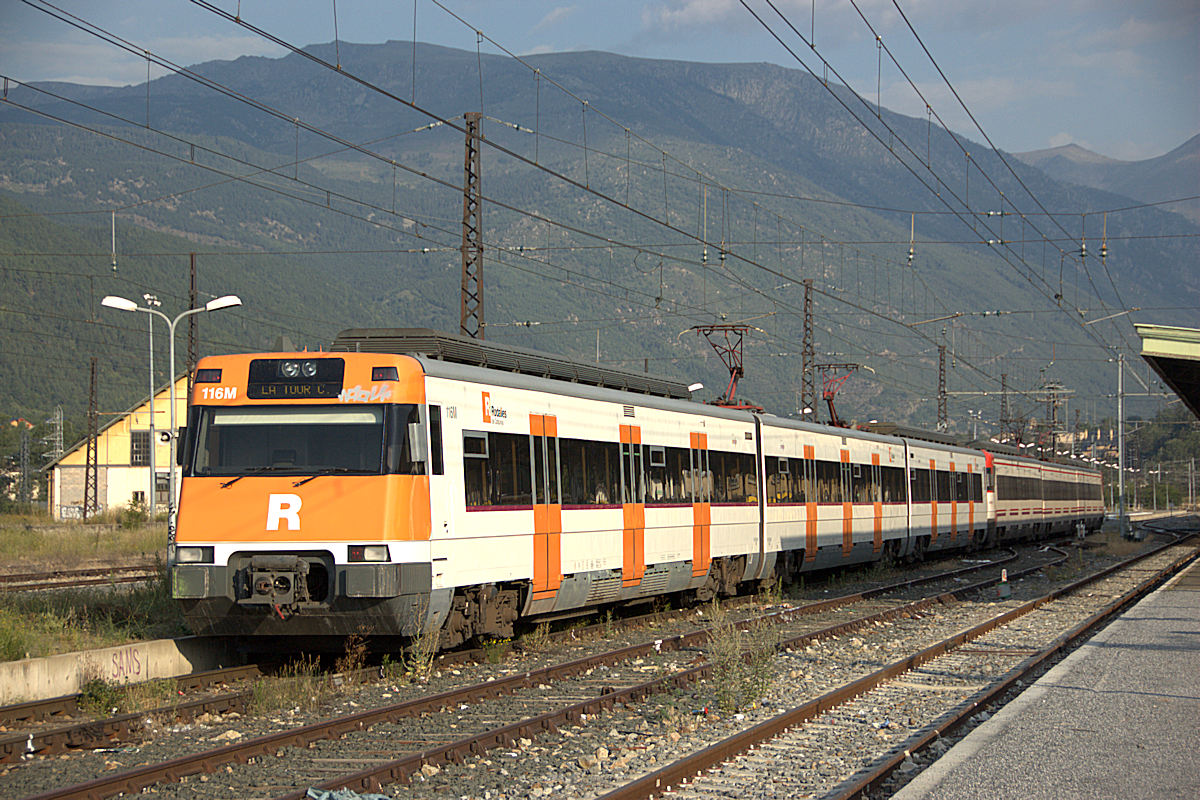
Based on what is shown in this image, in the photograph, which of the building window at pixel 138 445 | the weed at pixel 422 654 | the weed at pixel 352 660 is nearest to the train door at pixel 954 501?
the weed at pixel 352 660

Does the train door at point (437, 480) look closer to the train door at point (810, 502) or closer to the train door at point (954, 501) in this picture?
the train door at point (810, 502)

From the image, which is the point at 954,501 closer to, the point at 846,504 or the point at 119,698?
the point at 846,504

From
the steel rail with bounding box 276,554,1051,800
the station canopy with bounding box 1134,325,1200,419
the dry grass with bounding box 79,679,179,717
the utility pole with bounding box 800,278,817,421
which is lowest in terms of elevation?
the steel rail with bounding box 276,554,1051,800

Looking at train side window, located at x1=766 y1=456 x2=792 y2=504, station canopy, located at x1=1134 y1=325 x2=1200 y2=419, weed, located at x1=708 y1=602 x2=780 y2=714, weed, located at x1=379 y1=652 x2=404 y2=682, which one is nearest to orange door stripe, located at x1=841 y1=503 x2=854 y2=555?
train side window, located at x1=766 y1=456 x2=792 y2=504

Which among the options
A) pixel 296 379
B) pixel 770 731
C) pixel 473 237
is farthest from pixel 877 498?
pixel 770 731

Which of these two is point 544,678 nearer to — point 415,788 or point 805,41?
point 415,788

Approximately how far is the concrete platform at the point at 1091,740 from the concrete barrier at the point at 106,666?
7.69m

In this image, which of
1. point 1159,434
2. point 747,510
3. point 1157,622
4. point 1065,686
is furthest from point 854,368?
point 1159,434

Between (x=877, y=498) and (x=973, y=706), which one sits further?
(x=877, y=498)

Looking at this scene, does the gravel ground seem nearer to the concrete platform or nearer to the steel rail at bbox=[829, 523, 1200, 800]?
the steel rail at bbox=[829, 523, 1200, 800]

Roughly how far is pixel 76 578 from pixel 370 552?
50.8 feet

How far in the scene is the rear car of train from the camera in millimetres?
12258

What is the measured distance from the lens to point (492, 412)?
14188mm

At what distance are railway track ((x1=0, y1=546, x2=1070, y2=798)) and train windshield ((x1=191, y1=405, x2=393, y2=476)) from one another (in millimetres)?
2472
